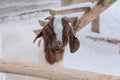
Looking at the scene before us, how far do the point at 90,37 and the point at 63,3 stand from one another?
4.25 ft

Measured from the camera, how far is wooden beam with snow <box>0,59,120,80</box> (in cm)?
132

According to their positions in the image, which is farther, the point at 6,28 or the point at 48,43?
the point at 6,28

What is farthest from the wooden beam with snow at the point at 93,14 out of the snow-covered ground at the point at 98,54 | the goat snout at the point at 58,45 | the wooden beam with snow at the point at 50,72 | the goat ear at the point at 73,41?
the wooden beam with snow at the point at 50,72

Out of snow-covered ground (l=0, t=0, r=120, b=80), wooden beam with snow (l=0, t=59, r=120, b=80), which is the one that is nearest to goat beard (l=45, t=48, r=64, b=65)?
wooden beam with snow (l=0, t=59, r=120, b=80)

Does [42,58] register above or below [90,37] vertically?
above

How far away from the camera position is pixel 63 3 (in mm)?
2887

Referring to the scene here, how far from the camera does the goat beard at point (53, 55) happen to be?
2129 mm

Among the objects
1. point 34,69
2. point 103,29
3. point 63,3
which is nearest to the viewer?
point 34,69

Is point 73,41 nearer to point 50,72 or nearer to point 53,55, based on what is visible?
point 53,55

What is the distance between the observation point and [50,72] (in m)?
1.35

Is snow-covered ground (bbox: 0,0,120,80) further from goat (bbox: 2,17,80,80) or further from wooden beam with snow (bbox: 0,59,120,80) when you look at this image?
wooden beam with snow (bbox: 0,59,120,80)

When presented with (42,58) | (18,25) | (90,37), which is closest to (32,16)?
(18,25)

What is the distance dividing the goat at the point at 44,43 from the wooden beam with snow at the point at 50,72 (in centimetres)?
62

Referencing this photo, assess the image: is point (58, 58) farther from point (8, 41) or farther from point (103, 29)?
point (103, 29)
